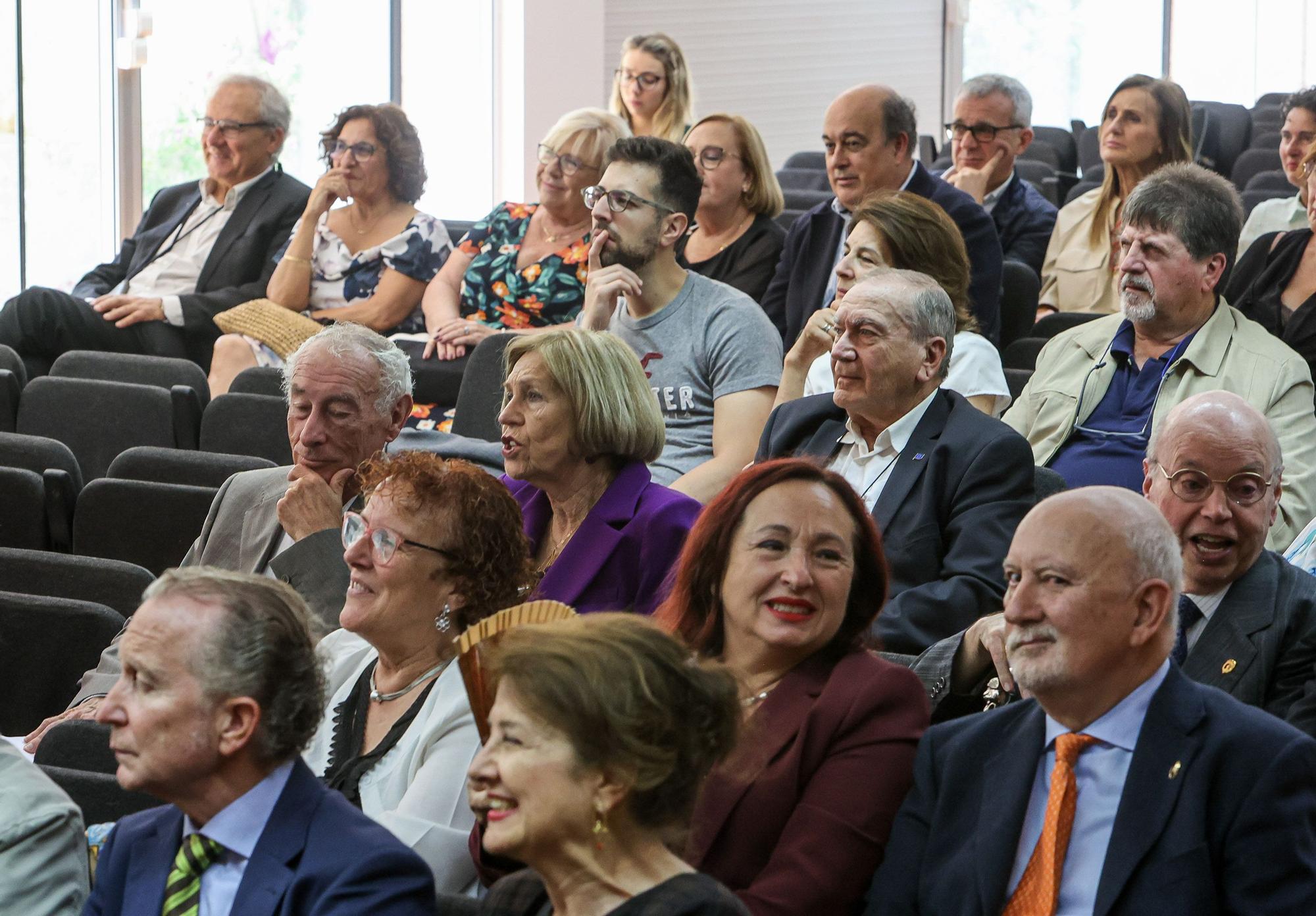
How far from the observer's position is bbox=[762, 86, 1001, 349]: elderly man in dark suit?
4477mm

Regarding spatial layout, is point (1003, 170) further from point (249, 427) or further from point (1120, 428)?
point (249, 427)

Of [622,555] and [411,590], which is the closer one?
[411,590]

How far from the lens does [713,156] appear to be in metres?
4.79

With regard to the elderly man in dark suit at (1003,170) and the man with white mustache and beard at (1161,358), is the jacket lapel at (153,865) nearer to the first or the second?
the man with white mustache and beard at (1161,358)

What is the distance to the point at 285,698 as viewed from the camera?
75.0 inches

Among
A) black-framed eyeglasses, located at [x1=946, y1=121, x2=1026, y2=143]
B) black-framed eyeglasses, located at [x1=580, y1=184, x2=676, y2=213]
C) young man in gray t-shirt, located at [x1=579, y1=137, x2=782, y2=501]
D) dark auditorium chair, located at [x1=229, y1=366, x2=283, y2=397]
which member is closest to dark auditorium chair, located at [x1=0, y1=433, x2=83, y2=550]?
dark auditorium chair, located at [x1=229, y1=366, x2=283, y2=397]

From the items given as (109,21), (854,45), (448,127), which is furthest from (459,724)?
(854,45)

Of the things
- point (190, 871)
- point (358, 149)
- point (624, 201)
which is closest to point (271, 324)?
point (358, 149)

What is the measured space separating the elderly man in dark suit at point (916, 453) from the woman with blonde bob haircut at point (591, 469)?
0.36 m

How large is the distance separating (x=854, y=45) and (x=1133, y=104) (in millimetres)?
5361

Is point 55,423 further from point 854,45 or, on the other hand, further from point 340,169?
point 854,45

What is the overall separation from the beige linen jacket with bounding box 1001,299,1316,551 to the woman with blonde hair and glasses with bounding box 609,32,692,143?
8.26 ft

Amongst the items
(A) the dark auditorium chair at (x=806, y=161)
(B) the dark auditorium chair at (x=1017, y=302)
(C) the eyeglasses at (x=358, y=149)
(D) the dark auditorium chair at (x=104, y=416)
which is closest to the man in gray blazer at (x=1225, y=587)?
(B) the dark auditorium chair at (x=1017, y=302)

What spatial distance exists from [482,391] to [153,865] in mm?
2344
